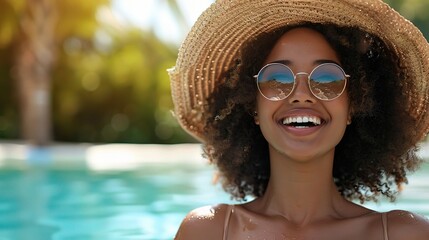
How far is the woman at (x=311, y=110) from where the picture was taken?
2602 millimetres

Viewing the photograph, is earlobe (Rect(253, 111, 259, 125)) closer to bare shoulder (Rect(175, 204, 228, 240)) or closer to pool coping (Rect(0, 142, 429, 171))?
bare shoulder (Rect(175, 204, 228, 240))

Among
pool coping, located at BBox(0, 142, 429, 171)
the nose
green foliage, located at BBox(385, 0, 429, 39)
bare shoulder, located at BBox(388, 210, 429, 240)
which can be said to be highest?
green foliage, located at BBox(385, 0, 429, 39)

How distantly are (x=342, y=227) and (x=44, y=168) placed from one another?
8.98 metres

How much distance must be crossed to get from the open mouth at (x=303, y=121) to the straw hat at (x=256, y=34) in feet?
1.28

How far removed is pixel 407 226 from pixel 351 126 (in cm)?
53

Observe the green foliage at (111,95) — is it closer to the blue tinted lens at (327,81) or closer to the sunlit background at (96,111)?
the sunlit background at (96,111)

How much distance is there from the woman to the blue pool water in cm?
227

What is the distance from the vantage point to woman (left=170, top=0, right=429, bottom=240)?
8.54 feet

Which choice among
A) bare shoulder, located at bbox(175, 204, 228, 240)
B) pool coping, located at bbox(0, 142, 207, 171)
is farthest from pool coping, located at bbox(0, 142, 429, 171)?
bare shoulder, located at bbox(175, 204, 228, 240)

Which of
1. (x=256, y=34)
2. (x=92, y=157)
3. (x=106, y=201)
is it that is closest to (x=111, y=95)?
(x=92, y=157)

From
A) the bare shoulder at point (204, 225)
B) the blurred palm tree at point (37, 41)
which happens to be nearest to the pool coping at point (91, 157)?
the blurred palm tree at point (37, 41)

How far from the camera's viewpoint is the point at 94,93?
17984 millimetres

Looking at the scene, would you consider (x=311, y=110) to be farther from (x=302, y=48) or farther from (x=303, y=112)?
(x=302, y=48)

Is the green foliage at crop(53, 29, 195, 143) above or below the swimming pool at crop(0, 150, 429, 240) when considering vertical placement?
above
